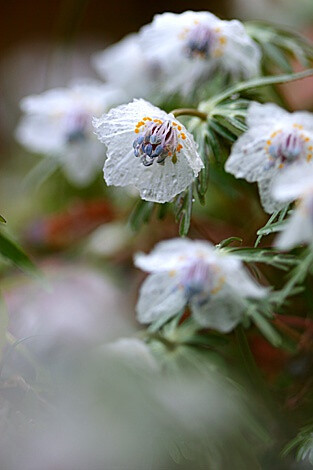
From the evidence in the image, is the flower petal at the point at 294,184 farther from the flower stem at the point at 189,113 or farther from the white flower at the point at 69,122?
the white flower at the point at 69,122

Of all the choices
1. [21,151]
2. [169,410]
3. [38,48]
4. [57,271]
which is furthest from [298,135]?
[38,48]

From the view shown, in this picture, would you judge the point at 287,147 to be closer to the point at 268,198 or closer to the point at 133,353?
the point at 268,198

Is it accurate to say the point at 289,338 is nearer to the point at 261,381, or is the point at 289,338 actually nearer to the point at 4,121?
the point at 261,381

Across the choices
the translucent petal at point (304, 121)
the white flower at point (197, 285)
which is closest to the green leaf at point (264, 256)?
the white flower at point (197, 285)

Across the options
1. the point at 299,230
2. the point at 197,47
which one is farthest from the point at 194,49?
the point at 299,230

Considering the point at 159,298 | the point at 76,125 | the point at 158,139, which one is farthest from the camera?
the point at 76,125

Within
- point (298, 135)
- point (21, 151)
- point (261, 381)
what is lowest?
point (21, 151)

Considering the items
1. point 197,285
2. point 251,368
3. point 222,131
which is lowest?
point 251,368

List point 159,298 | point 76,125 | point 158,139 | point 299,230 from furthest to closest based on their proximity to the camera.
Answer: point 76,125
point 159,298
point 158,139
point 299,230
